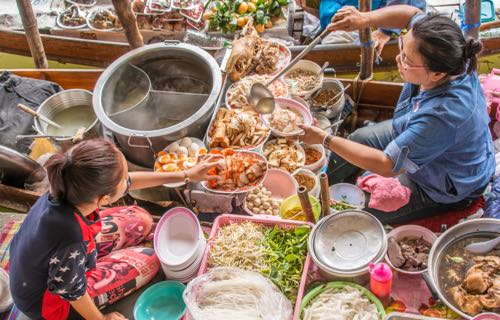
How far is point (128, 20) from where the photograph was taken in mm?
3924

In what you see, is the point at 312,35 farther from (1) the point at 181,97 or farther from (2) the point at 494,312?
(2) the point at 494,312

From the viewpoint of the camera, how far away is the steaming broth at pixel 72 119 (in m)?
3.84

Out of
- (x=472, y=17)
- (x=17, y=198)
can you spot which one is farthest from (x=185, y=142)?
(x=472, y=17)

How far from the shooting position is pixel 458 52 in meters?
2.31

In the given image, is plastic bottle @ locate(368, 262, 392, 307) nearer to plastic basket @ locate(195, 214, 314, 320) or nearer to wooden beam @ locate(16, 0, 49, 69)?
plastic basket @ locate(195, 214, 314, 320)

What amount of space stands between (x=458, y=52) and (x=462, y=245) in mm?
1069

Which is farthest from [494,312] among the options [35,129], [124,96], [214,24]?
[214,24]

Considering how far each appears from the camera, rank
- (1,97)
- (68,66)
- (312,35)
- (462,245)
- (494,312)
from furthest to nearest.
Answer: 1. (68,66)
2. (312,35)
3. (1,97)
4. (462,245)
5. (494,312)

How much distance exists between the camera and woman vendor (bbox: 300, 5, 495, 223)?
236 cm

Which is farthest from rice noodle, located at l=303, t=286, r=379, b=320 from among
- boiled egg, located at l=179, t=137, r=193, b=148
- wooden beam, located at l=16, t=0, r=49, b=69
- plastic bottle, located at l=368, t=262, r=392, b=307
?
wooden beam, located at l=16, t=0, r=49, b=69

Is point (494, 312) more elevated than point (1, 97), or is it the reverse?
point (1, 97)

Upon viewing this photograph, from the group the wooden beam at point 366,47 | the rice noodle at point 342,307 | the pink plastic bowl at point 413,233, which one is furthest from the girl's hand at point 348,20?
the rice noodle at point 342,307

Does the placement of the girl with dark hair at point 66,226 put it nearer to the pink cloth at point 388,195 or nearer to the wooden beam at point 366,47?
the pink cloth at point 388,195

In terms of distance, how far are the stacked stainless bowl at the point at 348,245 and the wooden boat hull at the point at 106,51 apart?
7.66 ft
